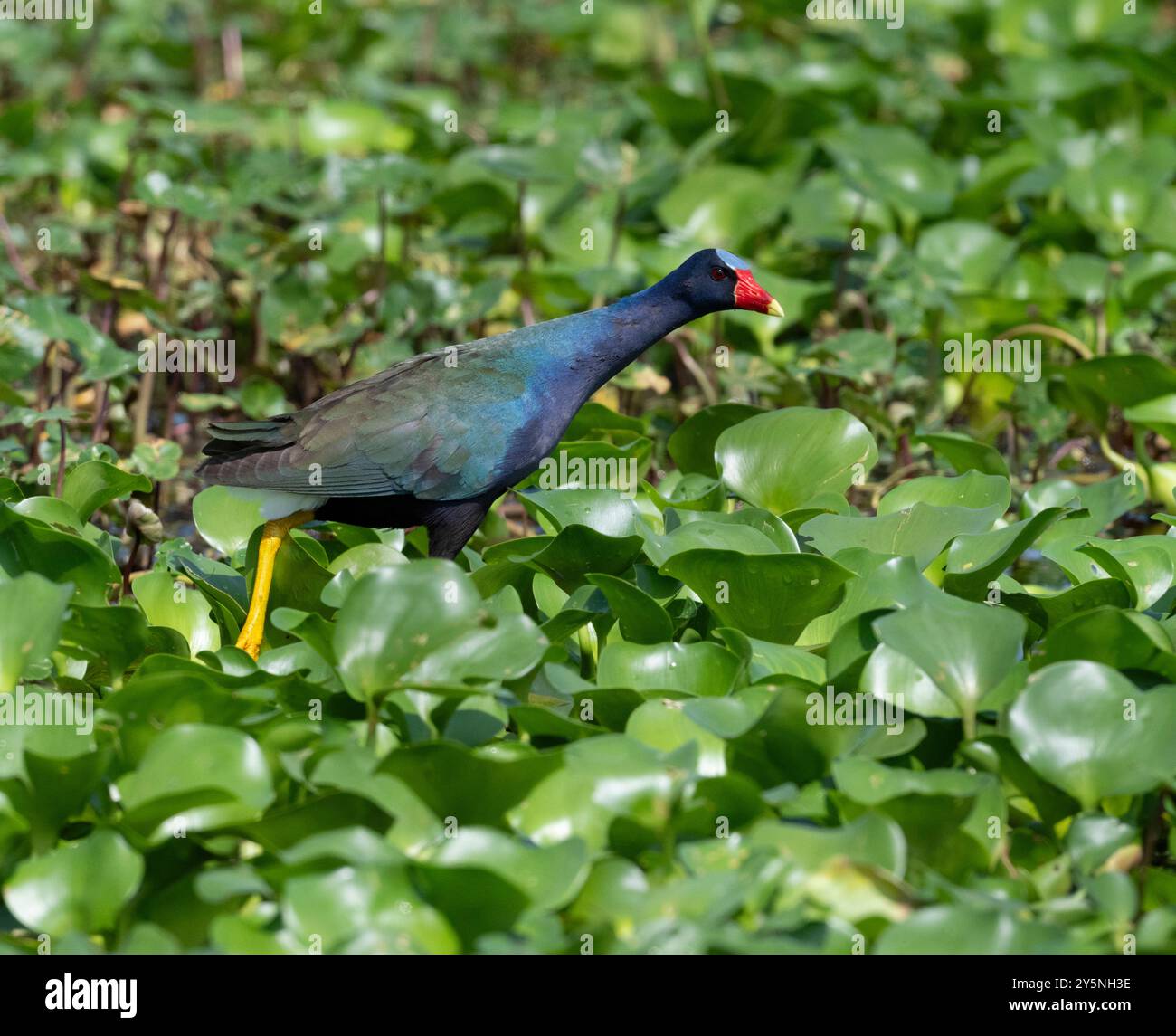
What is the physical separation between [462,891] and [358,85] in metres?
5.29

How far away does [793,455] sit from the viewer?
3.59m

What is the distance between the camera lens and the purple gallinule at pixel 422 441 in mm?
3344

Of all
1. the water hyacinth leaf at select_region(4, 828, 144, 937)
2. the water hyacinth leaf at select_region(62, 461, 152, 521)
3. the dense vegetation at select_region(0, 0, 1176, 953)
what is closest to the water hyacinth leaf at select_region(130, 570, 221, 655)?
the dense vegetation at select_region(0, 0, 1176, 953)

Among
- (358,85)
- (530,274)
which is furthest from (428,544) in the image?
(358,85)

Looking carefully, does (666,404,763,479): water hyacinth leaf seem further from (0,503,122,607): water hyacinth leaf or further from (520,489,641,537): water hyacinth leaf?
(0,503,122,607): water hyacinth leaf

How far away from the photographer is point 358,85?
7059 millimetres

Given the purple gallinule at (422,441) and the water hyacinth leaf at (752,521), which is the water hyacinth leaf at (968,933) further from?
the purple gallinule at (422,441)

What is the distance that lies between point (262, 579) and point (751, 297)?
1296mm

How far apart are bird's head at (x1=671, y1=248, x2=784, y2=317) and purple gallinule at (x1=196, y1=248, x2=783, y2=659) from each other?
0.24 metres

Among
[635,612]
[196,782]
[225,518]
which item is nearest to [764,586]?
[635,612]

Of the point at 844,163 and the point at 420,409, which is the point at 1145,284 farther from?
the point at 420,409

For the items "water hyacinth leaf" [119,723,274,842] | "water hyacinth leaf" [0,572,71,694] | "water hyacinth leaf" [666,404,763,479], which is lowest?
"water hyacinth leaf" [119,723,274,842]

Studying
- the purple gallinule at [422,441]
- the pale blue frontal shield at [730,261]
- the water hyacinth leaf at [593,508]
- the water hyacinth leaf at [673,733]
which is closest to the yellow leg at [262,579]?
the purple gallinule at [422,441]

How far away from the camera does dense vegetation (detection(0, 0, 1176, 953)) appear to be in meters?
2.43
